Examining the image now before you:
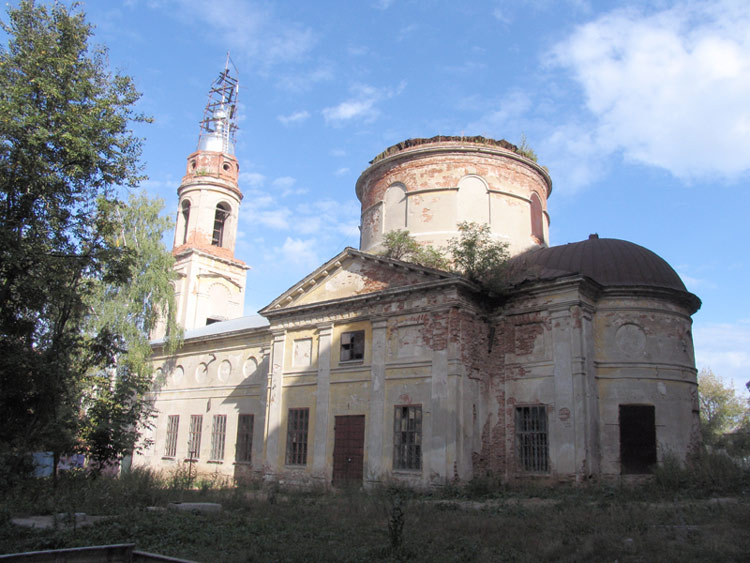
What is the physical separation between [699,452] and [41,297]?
16.6m

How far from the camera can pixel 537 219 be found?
77.6 feet

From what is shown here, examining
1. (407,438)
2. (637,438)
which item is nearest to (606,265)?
(637,438)

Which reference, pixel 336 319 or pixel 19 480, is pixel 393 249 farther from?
pixel 19 480

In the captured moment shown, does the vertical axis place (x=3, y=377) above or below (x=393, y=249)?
below

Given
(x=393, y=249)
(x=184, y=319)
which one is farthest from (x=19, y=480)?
(x=184, y=319)

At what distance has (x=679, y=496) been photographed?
13.5 meters

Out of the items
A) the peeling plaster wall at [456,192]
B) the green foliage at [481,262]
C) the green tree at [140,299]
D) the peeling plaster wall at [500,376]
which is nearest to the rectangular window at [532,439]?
the peeling plaster wall at [500,376]

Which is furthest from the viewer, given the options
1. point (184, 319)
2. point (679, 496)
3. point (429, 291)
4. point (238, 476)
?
point (184, 319)

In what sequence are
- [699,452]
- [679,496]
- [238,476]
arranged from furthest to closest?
1. [238,476]
2. [699,452]
3. [679,496]

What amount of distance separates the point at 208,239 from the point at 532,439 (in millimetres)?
23468

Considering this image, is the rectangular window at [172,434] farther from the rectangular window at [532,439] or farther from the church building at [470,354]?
the rectangular window at [532,439]

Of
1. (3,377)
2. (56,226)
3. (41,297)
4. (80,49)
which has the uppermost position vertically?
(80,49)

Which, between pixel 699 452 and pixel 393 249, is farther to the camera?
pixel 393 249

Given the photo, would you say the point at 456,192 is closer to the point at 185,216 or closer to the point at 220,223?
the point at 220,223
